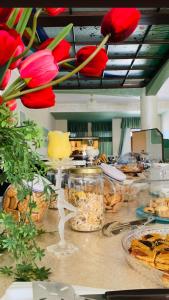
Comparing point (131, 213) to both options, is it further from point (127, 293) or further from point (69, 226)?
point (127, 293)

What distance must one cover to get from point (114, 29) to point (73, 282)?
1.42 feet

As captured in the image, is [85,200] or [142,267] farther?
[85,200]

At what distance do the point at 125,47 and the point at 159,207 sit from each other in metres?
4.53

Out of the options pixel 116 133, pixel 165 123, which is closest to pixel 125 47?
pixel 165 123

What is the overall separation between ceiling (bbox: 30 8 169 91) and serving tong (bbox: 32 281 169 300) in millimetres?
2993

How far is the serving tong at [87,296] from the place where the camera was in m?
0.36

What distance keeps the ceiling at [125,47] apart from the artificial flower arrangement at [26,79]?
2810 millimetres

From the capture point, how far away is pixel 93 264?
2.15ft

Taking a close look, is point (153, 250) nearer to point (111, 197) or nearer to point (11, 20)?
point (11, 20)

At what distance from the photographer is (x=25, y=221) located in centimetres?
49

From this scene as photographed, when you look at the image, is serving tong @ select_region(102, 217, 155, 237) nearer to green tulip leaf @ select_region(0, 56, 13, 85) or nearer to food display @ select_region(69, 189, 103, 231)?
food display @ select_region(69, 189, 103, 231)

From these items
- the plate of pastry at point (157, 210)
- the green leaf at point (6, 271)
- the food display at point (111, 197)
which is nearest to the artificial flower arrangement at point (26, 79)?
the green leaf at point (6, 271)

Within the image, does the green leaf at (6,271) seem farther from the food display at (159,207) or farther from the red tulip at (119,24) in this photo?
the food display at (159,207)

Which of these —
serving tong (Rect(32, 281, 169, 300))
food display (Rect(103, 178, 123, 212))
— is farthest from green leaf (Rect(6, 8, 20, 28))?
food display (Rect(103, 178, 123, 212))
